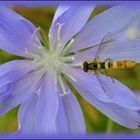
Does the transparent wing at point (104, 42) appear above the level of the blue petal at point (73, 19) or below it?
below

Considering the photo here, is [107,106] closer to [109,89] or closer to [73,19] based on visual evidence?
[109,89]

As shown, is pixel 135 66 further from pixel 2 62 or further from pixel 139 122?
pixel 2 62

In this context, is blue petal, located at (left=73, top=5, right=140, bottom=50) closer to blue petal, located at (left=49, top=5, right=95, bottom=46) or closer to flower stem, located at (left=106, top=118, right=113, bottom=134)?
blue petal, located at (left=49, top=5, right=95, bottom=46)

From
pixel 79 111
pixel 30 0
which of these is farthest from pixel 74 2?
pixel 79 111

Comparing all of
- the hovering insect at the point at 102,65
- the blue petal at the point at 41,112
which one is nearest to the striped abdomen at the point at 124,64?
the hovering insect at the point at 102,65

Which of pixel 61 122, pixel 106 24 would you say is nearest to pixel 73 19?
pixel 106 24

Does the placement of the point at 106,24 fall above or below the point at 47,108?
above

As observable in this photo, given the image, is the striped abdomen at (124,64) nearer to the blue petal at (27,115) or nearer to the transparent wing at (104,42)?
the transparent wing at (104,42)
